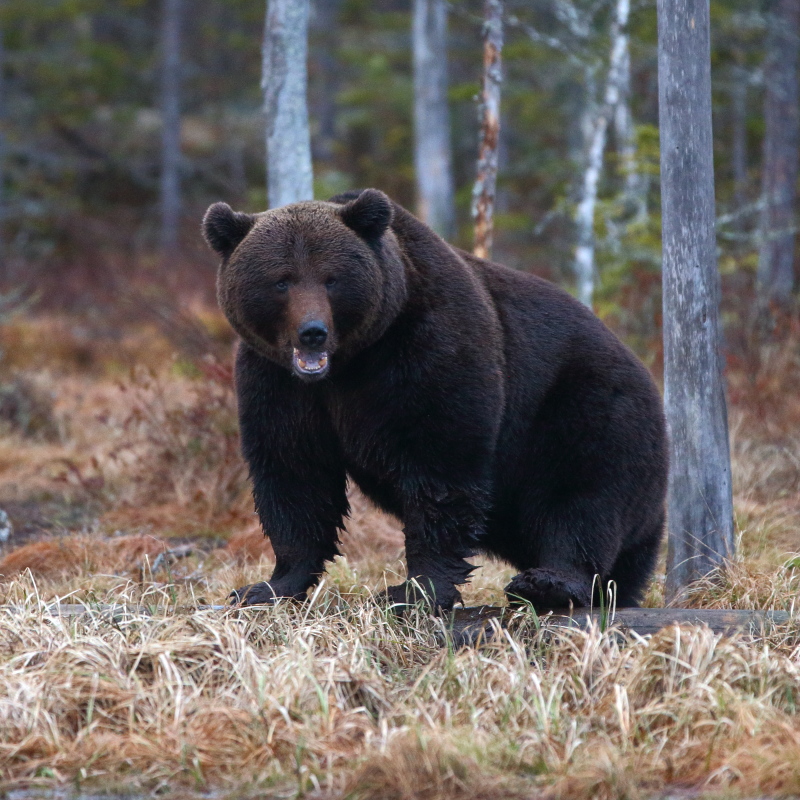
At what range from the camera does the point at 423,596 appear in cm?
468

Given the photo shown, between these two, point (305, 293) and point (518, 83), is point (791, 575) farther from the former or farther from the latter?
point (518, 83)

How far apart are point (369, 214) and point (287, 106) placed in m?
3.48

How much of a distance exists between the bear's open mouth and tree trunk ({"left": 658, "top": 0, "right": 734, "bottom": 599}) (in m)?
2.05

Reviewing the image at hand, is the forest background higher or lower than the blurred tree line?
lower

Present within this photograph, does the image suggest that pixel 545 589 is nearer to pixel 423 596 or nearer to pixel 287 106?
pixel 423 596

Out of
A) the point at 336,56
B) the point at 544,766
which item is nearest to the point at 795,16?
the point at 336,56

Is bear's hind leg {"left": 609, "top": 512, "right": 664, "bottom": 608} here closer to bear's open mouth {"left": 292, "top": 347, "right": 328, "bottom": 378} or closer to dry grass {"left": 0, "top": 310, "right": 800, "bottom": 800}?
dry grass {"left": 0, "top": 310, "right": 800, "bottom": 800}

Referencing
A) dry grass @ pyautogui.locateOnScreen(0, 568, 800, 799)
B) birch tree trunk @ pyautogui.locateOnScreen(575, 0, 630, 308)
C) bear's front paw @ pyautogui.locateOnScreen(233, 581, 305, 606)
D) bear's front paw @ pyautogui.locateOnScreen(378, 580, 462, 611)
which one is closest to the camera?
dry grass @ pyautogui.locateOnScreen(0, 568, 800, 799)

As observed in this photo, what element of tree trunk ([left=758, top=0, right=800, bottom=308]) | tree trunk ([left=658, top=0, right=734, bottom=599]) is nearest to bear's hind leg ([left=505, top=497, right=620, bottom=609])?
tree trunk ([left=658, top=0, right=734, bottom=599])

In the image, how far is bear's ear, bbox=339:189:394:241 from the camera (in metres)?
4.59

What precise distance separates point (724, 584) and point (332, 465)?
2064 mm

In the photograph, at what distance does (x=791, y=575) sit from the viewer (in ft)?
17.9

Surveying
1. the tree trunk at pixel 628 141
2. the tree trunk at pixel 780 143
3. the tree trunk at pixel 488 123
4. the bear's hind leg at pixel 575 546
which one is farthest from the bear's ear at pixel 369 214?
the tree trunk at pixel 780 143

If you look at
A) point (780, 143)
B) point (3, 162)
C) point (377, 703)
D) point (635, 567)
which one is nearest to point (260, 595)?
point (377, 703)
